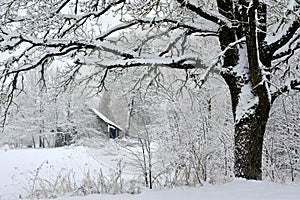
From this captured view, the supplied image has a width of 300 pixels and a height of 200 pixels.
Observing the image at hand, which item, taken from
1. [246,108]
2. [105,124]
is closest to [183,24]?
[246,108]

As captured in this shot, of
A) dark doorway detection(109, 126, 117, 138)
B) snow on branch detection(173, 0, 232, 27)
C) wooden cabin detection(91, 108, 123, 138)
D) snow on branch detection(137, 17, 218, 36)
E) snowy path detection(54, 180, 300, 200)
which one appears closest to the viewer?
snowy path detection(54, 180, 300, 200)

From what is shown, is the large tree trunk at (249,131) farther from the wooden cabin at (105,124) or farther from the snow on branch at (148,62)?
the wooden cabin at (105,124)

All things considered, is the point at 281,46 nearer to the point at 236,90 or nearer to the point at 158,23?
the point at 236,90

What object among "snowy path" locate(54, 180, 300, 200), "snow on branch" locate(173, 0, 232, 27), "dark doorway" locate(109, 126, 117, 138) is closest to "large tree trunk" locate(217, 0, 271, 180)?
"snow on branch" locate(173, 0, 232, 27)

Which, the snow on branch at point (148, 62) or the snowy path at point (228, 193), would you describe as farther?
the snow on branch at point (148, 62)

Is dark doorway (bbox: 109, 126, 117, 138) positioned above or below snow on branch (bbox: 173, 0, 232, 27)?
below

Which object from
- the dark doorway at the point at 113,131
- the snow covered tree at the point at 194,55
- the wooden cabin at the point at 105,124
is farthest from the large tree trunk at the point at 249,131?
the dark doorway at the point at 113,131

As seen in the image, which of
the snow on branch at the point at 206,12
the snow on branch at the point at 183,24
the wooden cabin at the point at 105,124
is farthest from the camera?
the wooden cabin at the point at 105,124

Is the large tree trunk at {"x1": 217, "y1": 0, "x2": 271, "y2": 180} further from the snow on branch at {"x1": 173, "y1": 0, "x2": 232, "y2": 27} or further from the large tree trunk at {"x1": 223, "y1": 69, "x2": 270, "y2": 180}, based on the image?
the snow on branch at {"x1": 173, "y1": 0, "x2": 232, "y2": 27}

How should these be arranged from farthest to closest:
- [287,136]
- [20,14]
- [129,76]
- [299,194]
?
[287,136]
[129,76]
[20,14]
[299,194]

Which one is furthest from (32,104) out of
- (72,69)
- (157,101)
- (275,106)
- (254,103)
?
(254,103)

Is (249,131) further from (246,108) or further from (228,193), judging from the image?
(228,193)

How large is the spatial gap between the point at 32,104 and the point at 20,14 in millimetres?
29977

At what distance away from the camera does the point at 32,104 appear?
3484 centimetres
